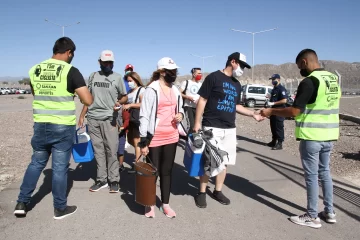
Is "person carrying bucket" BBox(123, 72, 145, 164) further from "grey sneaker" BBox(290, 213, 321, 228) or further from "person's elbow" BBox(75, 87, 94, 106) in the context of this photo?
"grey sneaker" BBox(290, 213, 321, 228)

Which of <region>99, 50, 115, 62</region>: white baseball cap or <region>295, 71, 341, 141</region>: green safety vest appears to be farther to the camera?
<region>99, 50, 115, 62</region>: white baseball cap

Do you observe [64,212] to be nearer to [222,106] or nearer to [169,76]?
[169,76]

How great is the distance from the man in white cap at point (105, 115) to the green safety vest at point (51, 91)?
3.35 ft

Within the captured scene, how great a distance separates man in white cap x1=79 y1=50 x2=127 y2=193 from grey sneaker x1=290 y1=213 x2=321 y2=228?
2.60 meters

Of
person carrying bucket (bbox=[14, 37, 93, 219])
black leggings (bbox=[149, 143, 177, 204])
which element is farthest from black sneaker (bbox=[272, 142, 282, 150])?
person carrying bucket (bbox=[14, 37, 93, 219])

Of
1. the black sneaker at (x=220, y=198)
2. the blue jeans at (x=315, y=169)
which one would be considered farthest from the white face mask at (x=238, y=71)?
the black sneaker at (x=220, y=198)

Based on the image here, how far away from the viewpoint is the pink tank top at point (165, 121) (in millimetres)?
4047

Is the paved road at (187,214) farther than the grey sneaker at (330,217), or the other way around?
the grey sneaker at (330,217)

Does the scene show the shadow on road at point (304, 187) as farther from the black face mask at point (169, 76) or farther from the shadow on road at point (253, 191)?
the black face mask at point (169, 76)

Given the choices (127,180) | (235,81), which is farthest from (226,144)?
(127,180)

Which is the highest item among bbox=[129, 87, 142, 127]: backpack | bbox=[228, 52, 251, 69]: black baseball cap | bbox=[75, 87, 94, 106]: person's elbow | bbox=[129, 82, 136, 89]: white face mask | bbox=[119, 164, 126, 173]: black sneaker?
bbox=[228, 52, 251, 69]: black baseball cap

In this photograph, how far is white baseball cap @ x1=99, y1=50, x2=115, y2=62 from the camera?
4793 millimetres

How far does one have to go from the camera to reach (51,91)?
378 cm

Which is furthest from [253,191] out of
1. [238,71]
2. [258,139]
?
[258,139]
